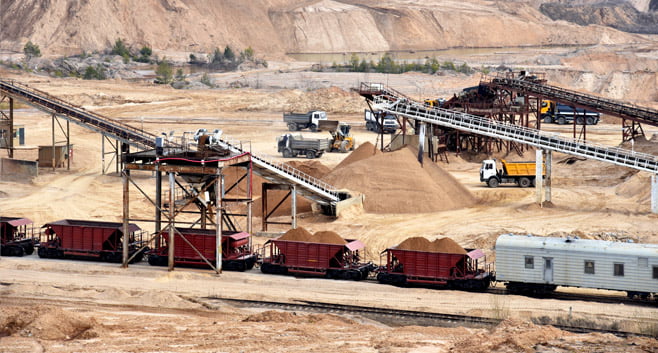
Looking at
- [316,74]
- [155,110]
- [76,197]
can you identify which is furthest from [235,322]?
[316,74]

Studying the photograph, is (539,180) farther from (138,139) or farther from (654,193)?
(138,139)

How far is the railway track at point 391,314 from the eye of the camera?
37406 millimetres

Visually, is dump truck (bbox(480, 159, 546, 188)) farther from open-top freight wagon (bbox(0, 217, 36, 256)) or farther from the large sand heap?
open-top freight wagon (bbox(0, 217, 36, 256))

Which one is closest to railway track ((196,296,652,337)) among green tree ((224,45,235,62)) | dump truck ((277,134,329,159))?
dump truck ((277,134,329,159))

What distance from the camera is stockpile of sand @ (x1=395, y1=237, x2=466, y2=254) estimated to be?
141 ft

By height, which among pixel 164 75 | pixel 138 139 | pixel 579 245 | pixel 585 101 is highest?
pixel 164 75

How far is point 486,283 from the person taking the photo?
42344mm

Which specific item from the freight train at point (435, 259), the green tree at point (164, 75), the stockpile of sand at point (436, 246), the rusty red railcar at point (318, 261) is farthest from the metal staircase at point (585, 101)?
the green tree at point (164, 75)

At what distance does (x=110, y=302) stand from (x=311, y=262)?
9389mm

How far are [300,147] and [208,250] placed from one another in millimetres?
40292

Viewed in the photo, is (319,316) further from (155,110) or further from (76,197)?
(155,110)

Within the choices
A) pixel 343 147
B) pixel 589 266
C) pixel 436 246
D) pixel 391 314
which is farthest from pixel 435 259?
pixel 343 147

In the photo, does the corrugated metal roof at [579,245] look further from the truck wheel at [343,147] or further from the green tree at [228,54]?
the green tree at [228,54]

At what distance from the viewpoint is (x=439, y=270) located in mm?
42656
